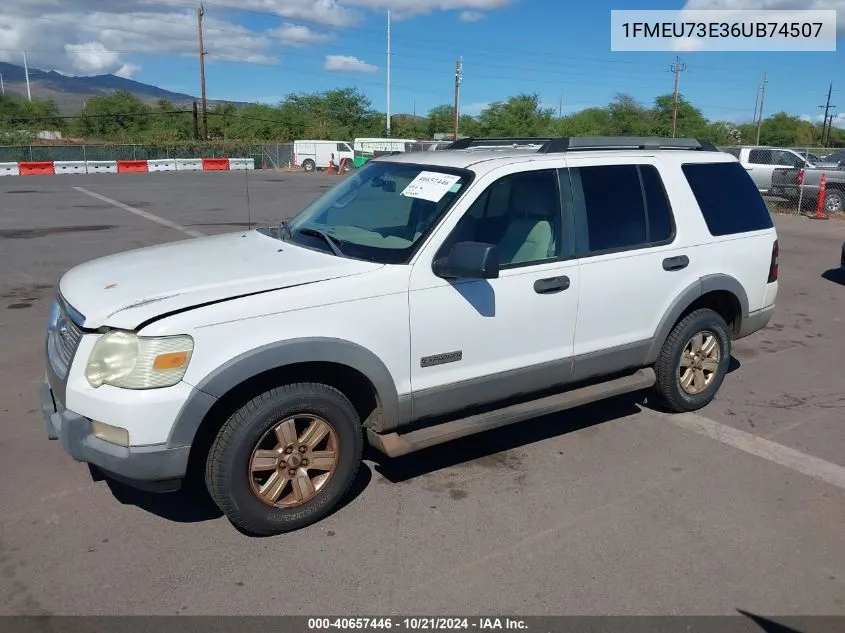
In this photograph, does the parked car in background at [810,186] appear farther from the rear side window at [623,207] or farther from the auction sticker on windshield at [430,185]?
the auction sticker on windshield at [430,185]

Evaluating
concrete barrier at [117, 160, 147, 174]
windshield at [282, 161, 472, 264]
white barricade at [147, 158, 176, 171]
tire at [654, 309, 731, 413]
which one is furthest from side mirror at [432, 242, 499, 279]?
white barricade at [147, 158, 176, 171]

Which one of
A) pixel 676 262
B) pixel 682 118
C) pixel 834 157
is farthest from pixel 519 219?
pixel 682 118

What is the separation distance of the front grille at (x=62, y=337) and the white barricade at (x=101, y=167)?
118 ft

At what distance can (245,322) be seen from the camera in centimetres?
323

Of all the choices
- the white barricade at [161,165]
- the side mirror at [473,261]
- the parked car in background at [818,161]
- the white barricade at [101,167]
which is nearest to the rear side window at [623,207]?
the side mirror at [473,261]

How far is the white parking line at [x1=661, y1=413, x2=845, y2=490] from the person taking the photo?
430cm

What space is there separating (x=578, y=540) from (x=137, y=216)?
49.7 ft

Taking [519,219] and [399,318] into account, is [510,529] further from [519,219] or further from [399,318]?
[519,219]

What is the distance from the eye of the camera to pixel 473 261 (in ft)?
11.7

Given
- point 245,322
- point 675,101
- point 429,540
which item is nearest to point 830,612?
point 429,540

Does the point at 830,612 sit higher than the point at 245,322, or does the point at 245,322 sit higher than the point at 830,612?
the point at 245,322

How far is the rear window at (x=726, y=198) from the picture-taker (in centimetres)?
504

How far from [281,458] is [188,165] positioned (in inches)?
1641

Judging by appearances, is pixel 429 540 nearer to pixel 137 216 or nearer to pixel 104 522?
pixel 104 522
